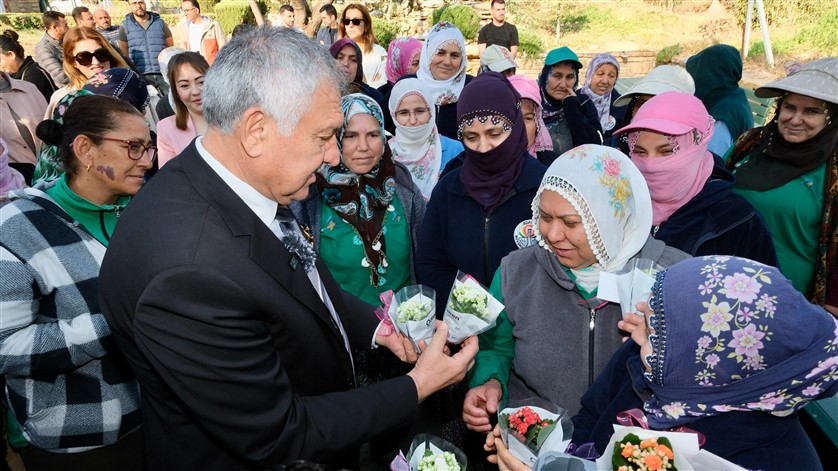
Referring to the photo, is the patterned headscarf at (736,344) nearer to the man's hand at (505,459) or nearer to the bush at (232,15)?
the man's hand at (505,459)

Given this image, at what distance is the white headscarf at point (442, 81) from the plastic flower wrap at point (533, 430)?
4.86 m

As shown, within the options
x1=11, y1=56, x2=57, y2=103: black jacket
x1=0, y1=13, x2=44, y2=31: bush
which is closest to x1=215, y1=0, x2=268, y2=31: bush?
x1=0, y1=13, x2=44, y2=31: bush

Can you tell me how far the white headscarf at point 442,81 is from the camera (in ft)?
20.8

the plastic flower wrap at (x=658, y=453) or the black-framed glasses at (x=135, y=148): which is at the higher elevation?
the black-framed glasses at (x=135, y=148)

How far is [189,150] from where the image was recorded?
1.83m

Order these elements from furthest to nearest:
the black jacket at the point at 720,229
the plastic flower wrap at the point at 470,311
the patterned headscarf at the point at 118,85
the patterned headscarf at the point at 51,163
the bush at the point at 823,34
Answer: the bush at the point at 823,34, the patterned headscarf at the point at 118,85, the black jacket at the point at 720,229, the patterned headscarf at the point at 51,163, the plastic flower wrap at the point at 470,311

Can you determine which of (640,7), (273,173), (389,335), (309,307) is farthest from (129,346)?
(640,7)

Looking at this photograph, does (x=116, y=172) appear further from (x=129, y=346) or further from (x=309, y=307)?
(x=309, y=307)

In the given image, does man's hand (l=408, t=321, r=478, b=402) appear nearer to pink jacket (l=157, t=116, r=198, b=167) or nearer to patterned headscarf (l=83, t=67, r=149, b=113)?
patterned headscarf (l=83, t=67, r=149, b=113)

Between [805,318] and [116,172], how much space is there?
9.63 feet

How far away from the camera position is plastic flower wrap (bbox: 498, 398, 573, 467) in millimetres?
1866

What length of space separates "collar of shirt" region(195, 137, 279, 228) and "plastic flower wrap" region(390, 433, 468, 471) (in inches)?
43.7

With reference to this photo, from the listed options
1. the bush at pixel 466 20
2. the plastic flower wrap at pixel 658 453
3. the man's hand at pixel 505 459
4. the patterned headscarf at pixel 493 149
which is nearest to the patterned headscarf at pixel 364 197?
the patterned headscarf at pixel 493 149

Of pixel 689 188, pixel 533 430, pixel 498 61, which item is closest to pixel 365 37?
pixel 498 61
